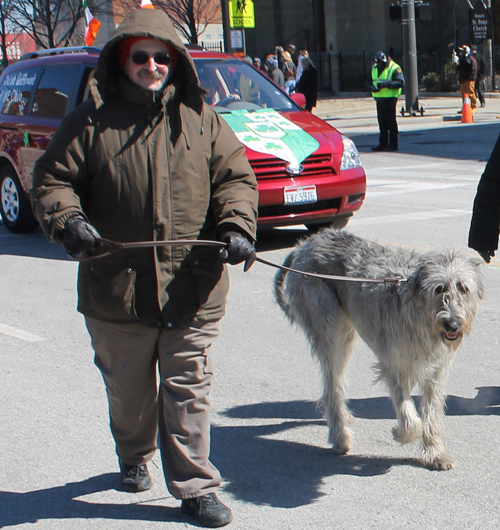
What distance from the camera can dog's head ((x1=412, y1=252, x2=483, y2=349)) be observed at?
3541 mm

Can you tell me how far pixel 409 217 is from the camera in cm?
1043

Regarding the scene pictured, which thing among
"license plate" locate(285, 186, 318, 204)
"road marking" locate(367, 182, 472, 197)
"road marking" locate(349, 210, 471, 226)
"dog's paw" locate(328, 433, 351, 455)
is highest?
"license plate" locate(285, 186, 318, 204)

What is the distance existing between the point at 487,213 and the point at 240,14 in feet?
59.8

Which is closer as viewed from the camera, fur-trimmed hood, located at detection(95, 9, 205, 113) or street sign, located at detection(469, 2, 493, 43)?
fur-trimmed hood, located at detection(95, 9, 205, 113)

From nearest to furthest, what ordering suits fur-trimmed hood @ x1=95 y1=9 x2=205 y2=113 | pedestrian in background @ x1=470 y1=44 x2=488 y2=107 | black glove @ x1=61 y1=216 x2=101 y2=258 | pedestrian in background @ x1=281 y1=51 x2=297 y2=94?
black glove @ x1=61 y1=216 x2=101 y2=258 < fur-trimmed hood @ x1=95 y1=9 x2=205 y2=113 < pedestrian in background @ x1=470 y1=44 x2=488 y2=107 < pedestrian in background @ x1=281 y1=51 x2=297 y2=94

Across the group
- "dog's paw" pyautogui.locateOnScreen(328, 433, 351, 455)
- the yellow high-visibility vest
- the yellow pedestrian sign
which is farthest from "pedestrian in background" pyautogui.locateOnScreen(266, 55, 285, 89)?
"dog's paw" pyautogui.locateOnScreen(328, 433, 351, 455)

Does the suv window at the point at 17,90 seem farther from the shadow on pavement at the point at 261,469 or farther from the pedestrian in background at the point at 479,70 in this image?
the pedestrian in background at the point at 479,70

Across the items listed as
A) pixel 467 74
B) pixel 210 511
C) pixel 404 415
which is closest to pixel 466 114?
pixel 467 74

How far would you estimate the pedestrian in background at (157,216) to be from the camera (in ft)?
10.9

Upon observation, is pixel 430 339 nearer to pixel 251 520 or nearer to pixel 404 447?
pixel 404 447

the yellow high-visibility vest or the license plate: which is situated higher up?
the yellow high-visibility vest

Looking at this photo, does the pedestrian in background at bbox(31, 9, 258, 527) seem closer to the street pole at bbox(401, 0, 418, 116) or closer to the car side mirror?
the car side mirror

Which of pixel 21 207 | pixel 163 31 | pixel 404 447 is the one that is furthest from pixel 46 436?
pixel 21 207

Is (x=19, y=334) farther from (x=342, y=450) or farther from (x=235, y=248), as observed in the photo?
(x=235, y=248)
